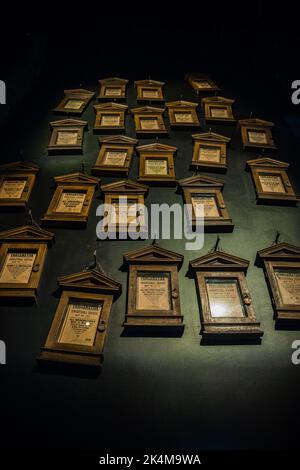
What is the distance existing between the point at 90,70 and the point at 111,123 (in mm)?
3650

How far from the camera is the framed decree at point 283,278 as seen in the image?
399 cm

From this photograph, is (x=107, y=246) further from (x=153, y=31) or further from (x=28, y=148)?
(x=153, y=31)

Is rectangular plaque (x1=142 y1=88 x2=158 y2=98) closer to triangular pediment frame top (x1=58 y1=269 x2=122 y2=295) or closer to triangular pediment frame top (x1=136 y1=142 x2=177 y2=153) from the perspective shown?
triangular pediment frame top (x1=136 y1=142 x2=177 y2=153)

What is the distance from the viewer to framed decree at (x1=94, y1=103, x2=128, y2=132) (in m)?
7.12

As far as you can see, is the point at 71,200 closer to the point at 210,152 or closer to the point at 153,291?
the point at 153,291

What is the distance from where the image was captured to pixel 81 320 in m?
3.82

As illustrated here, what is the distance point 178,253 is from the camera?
4.70m

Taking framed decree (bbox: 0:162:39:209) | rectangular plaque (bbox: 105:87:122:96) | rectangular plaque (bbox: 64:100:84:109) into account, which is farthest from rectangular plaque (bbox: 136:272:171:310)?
rectangular plaque (bbox: 105:87:122:96)

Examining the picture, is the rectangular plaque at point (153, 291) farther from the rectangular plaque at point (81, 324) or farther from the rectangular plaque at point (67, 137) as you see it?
the rectangular plaque at point (67, 137)

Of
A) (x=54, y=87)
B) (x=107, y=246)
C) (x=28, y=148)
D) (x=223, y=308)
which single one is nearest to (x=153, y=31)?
(x=54, y=87)

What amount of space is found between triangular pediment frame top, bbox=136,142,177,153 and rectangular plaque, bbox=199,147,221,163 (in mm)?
554

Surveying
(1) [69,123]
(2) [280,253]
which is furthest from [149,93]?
(2) [280,253]


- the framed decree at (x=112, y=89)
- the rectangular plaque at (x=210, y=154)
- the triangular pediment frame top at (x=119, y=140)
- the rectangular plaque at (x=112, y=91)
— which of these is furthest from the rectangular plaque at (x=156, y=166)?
the rectangular plaque at (x=112, y=91)

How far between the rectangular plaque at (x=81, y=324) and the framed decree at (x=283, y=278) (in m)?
2.20
